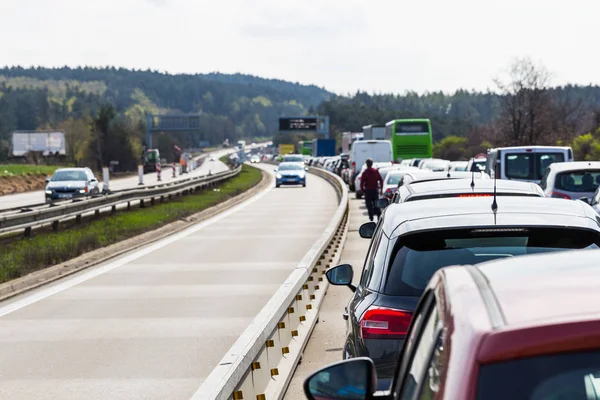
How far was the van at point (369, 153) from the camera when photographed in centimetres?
5547

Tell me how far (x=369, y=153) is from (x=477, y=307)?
5337cm

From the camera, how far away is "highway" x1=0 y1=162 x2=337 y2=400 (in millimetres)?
10070

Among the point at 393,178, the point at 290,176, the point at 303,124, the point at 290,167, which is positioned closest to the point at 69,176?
the point at 393,178

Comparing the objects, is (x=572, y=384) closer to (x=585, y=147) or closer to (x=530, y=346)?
(x=530, y=346)

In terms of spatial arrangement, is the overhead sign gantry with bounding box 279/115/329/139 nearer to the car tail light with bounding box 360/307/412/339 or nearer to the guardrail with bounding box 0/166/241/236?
the guardrail with bounding box 0/166/241/236

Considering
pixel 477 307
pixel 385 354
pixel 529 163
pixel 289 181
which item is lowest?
pixel 289 181

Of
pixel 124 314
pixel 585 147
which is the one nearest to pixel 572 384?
pixel 124 314

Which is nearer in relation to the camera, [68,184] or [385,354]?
[385,354]

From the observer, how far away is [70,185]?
44188mm

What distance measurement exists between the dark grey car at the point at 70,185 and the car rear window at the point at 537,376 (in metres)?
41.1

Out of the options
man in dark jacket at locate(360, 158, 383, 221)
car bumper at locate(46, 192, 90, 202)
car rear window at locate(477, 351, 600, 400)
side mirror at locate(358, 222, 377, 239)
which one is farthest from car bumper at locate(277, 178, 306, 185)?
car rear window at locate(477, 351, 600, 400)

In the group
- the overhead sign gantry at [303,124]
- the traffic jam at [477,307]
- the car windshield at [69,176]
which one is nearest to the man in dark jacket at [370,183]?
the car windshield at [69,176]

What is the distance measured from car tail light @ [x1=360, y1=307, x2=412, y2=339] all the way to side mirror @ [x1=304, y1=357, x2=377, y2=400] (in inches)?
101

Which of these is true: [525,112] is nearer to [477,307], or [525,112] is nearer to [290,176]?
[290,176]
